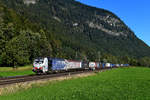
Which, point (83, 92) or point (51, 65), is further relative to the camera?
point (51, 65)

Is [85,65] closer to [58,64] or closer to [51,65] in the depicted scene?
[58,64]

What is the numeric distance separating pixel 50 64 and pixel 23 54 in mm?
25602

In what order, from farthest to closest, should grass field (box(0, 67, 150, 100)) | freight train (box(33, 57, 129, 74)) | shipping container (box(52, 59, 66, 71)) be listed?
shipping container (box(52, 59, 66, 71))
freight train (box(33, 57, 129, 74))
grass field (box(0, 67, 150, 100))

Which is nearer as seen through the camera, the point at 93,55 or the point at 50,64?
the point at 50,64

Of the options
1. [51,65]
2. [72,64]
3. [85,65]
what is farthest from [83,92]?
[85,65]

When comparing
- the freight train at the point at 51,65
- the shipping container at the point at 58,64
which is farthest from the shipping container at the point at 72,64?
the shipping container at the point at 58,64

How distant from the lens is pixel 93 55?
178875 millimetres

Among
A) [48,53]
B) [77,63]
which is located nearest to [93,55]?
[48,53]

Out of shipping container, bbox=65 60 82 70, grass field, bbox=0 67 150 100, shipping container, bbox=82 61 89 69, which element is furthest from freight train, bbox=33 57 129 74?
grass field, bbox=0 67 150 100

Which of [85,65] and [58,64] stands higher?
[58,64]

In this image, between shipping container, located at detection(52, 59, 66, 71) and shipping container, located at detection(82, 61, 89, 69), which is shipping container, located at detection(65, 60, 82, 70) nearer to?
shipping container, located at detection(52, 59, 66, 71)

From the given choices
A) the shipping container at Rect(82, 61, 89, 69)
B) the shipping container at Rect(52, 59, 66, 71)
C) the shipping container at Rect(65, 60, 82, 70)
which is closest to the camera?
the shipping container at Rect(52, 59, 66, 71)

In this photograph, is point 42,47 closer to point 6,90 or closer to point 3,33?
point 3,33

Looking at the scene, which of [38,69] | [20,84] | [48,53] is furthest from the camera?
[48,53]
